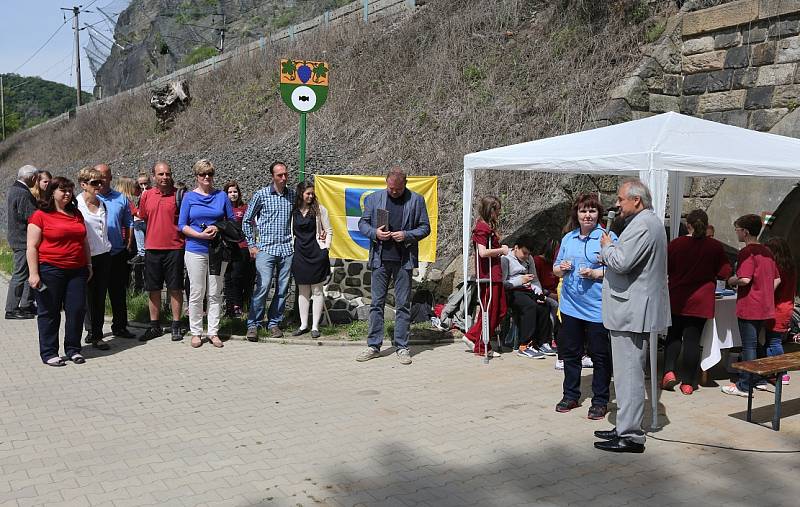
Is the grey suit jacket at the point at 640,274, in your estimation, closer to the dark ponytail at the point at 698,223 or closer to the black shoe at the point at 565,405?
the black shoe at the point at 565,405

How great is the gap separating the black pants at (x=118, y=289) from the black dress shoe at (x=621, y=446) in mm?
5740

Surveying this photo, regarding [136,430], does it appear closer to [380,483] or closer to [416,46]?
[380,483]

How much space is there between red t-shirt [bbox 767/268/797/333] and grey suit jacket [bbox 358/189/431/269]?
3318 millimetres

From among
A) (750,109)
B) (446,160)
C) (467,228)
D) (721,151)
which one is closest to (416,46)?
(446,160)

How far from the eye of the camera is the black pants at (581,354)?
5469 mm

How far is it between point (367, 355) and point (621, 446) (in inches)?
123

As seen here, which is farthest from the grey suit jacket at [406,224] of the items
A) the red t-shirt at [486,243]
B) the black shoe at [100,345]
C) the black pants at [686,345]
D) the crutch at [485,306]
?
the black shoe at [100,345]

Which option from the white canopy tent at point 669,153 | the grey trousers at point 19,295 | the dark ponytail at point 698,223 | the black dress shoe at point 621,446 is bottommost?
the black dress shoe at point 621,446

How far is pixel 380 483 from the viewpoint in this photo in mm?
4363

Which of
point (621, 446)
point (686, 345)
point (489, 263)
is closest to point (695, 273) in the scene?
point (686, 345)

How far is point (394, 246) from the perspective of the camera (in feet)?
24.0

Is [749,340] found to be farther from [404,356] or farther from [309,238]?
[309,238]

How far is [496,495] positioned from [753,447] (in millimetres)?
2091

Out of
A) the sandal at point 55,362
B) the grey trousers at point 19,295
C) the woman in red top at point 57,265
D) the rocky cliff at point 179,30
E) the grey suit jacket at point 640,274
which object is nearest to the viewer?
the grey suit jacket at point 640,274
